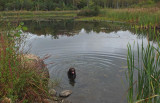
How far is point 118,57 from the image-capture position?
27.8 ft

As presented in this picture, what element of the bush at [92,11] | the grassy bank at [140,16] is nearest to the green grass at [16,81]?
the grassy bank at [140,16]

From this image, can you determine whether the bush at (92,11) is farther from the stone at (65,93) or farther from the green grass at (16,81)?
the green grass at (16,81)

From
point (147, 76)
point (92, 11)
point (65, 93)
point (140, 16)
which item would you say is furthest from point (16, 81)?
point (92, 11)

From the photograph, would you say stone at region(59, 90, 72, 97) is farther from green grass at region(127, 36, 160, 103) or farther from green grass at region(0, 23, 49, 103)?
green grass at region(127, 36, 160, 103)

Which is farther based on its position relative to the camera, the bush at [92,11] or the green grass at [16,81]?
the bush at [92,11]

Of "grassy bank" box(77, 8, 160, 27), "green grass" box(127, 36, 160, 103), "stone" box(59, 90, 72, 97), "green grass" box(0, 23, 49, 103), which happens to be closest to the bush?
"grassy bank" box(77, 8, 160, 27)

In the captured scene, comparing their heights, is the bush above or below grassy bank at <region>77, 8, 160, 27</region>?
above

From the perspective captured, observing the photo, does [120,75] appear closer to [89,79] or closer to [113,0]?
[89,79]

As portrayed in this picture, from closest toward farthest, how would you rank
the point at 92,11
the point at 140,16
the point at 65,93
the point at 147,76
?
the point at 147,76, the point at 65,93, the point at 140,16, the point at 92,11

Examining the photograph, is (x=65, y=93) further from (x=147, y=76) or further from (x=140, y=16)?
(x=140, y=16)

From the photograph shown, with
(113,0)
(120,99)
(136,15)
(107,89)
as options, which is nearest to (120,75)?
(107,89)

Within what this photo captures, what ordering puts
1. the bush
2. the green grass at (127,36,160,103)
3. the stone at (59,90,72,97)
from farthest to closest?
1. the bush
2. the stone at (59,90,72,97)
3. the green grass at (127,36,160,103)

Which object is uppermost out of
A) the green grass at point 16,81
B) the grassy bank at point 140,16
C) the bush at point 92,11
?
the bush at point 92,11

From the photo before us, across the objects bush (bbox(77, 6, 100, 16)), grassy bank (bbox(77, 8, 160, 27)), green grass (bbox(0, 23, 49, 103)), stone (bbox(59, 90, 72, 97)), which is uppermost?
bush (bbox(77, 6, 100, 16))
